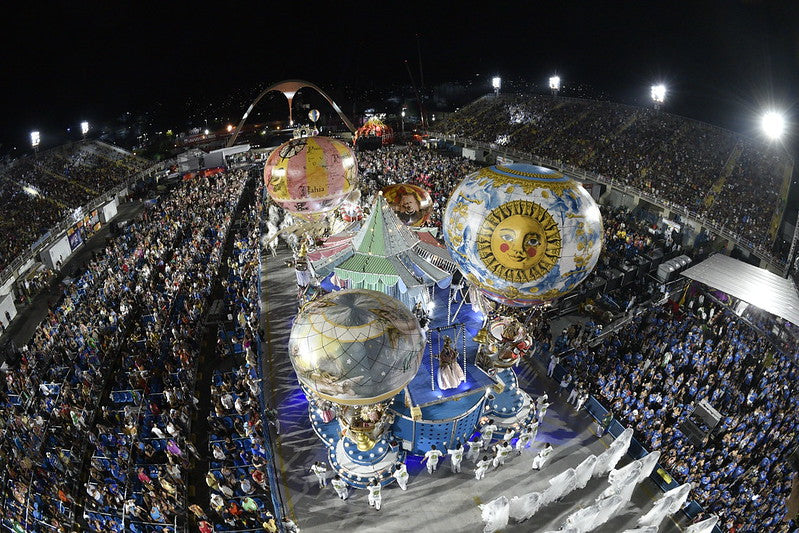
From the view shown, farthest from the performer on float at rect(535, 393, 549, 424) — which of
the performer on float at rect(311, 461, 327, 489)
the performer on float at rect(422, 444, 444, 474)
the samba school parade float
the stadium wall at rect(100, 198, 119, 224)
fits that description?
the stadium wall at rect(100, 198, 119, 224)

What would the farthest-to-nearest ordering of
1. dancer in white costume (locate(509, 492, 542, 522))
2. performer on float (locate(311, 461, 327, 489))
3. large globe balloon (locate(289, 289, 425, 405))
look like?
performer on float (locate(311, 461, 327, 489)), dancer in white costume (locate(509, 492, 542, 522)), large globe balloon (locate(289, 289, 425, 405))

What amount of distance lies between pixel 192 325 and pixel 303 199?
237 inches

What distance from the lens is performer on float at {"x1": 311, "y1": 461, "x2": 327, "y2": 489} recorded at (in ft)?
35.1

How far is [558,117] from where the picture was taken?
40.8 m

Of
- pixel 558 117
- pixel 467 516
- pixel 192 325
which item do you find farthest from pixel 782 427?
pixel 558 117

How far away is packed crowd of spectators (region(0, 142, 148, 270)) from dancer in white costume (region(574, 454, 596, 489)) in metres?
24.6

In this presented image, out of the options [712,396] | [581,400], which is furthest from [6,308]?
[712,396]

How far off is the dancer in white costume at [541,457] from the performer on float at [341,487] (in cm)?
477

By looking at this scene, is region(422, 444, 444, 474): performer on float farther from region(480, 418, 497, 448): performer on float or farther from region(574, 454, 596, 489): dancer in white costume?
region(574, 454, 596, 489): dancer in white costume

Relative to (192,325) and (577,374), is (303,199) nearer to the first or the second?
(192,325)

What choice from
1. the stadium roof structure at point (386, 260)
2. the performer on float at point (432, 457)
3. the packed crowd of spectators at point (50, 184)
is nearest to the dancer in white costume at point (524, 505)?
the performer on float at point (432, 457)

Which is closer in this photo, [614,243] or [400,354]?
[400,354]

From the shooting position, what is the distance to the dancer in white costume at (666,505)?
9.60m

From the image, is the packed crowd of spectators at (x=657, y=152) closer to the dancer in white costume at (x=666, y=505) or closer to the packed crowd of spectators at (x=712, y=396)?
the packed crowd of spectators at (x=712, y=396)
